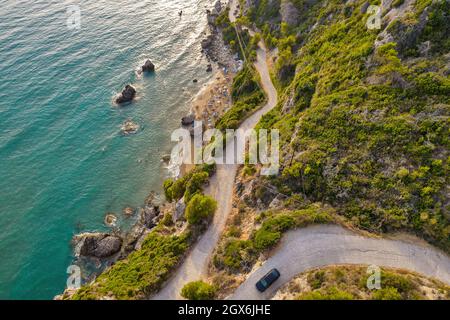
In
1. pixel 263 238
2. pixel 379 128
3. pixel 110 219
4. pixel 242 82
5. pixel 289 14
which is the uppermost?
pixel 289 14

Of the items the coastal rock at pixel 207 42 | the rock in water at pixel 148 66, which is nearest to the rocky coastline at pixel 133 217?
the rock in water at pixel 148 66

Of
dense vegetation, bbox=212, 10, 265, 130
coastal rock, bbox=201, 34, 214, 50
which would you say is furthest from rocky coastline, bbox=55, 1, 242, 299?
coastal rock, bbox=201, 34, 214, 50

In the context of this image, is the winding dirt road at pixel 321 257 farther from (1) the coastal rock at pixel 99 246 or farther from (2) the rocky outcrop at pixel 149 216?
(1) the coastal rock at pixel 99 246

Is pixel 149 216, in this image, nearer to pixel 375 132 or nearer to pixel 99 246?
pixel 99 246

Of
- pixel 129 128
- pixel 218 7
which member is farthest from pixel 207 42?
pixel 129 128
